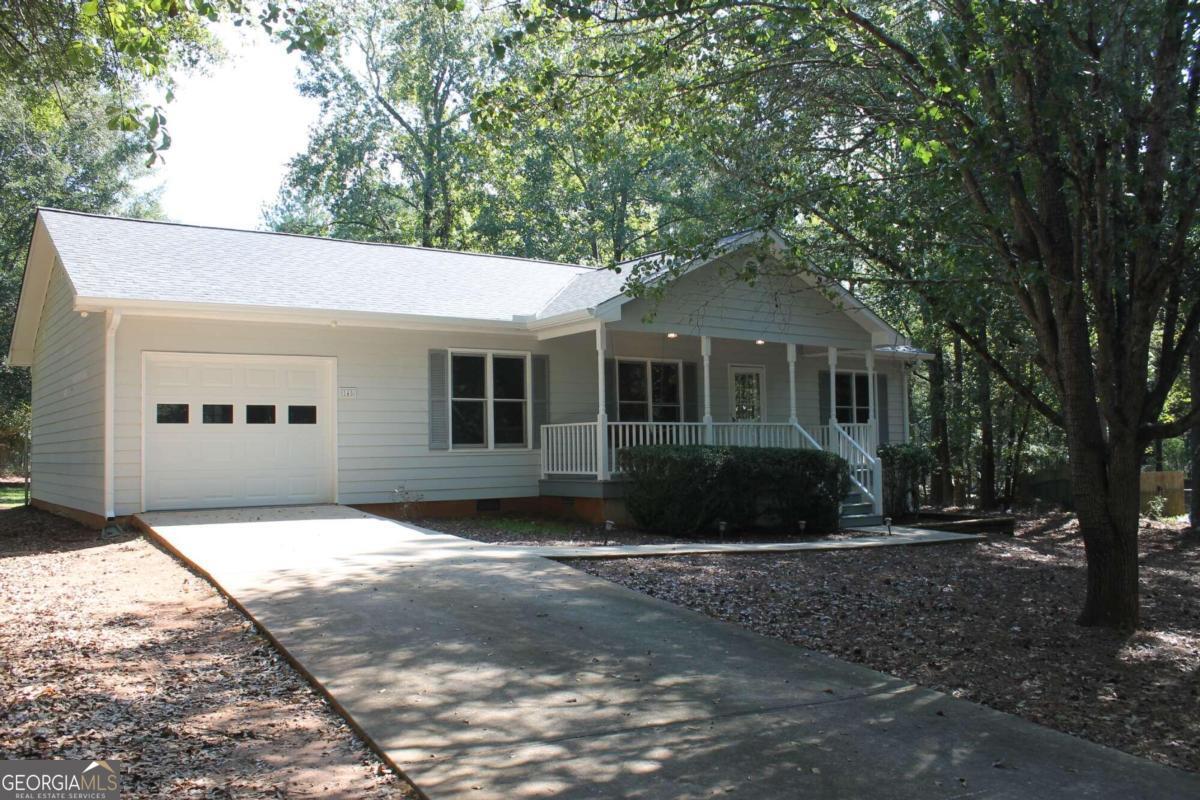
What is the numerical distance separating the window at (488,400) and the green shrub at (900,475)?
6.68 meters

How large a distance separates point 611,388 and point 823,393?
5.52 meters

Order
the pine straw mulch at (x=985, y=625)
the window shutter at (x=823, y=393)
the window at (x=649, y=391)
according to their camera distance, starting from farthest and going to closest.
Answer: the window shutter at (x=823, y=393) → the window at (x=649, y=391) → the pine straw mulch at (x=985, y=625)

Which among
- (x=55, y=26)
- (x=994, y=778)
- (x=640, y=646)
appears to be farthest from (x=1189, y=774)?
(x=55, y=26)

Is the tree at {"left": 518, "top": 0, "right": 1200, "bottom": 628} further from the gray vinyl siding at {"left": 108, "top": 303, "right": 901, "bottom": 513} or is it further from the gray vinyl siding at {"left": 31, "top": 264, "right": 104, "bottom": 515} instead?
the gray vinyl siding at {"left": 31, "top": 264, "right": 104, "bottom": 515}

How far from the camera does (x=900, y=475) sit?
17109mm

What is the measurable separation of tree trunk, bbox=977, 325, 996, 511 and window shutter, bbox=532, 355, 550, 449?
406 inches

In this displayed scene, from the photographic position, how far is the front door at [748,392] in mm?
17719

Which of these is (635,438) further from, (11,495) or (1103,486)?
(11,495)

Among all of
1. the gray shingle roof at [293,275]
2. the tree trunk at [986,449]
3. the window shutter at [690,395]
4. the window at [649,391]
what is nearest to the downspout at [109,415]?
the gray shingle roof at [293,275]

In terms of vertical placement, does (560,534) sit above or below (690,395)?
below

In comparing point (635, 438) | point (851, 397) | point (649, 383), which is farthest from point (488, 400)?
point (851, 397)

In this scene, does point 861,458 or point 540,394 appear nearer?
point 540,394

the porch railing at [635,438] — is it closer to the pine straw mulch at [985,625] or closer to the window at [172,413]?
the pine straw mulch at [985,625]

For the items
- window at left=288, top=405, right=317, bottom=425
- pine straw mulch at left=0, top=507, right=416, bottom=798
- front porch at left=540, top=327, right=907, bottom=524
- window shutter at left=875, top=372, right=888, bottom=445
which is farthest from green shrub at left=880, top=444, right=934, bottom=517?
pine straw mulch at left=0, top=507, right=416, bottom=798
